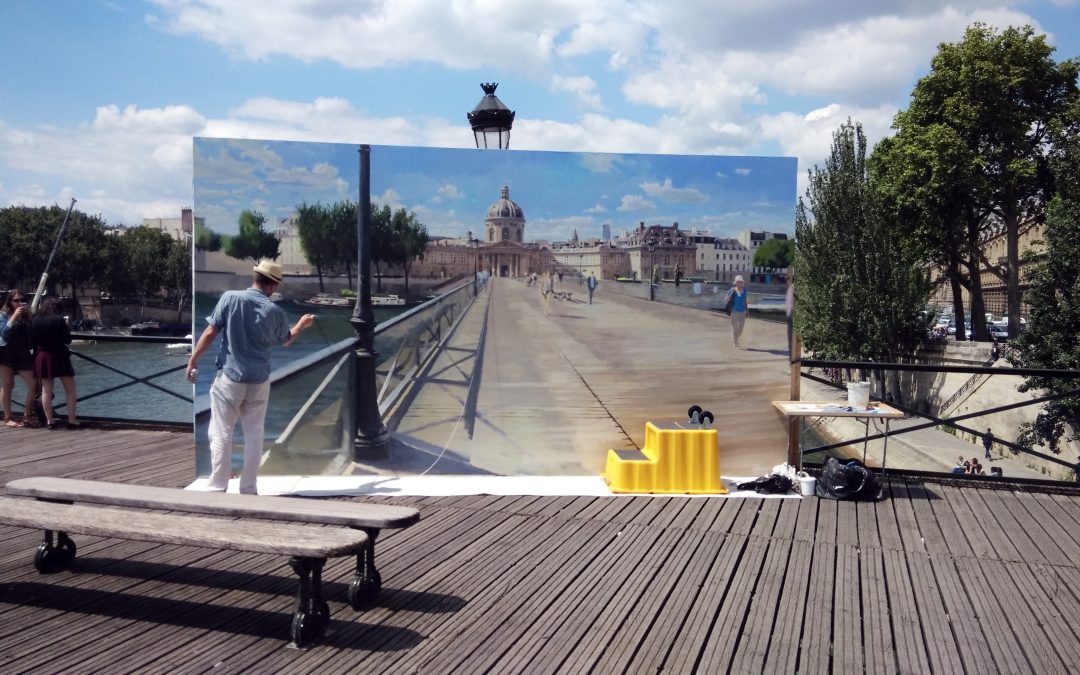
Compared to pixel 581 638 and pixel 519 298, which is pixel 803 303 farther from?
pixel 581 638

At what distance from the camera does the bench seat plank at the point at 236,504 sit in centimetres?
361

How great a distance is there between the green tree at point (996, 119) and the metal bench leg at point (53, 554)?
29548 millimetres

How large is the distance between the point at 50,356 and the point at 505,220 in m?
5.46

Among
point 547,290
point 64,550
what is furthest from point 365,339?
point 64,550

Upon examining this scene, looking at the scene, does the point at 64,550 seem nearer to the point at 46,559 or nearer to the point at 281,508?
the point at 46,559

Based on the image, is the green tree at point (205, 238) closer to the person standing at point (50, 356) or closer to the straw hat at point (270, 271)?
the straw hat at point (270, 271)

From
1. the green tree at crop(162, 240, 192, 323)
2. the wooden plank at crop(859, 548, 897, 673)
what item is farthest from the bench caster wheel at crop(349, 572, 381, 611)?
the green tree at crop(162, 240, 192, 323)

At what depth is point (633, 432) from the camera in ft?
22.0

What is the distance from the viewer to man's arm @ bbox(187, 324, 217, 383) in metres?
5.42

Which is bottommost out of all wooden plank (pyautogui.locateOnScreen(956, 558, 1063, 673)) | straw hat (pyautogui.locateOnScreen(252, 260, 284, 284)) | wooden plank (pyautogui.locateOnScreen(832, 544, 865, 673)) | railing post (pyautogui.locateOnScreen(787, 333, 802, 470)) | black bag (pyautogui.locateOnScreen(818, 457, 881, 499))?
wooden plank (pyautogui.locateOnScreen(956, 558, 1063, 673))

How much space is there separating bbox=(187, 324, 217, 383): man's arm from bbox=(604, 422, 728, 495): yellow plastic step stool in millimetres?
2908

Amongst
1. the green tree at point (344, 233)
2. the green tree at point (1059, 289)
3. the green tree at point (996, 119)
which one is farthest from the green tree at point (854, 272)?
the green tree at point (344, 233)

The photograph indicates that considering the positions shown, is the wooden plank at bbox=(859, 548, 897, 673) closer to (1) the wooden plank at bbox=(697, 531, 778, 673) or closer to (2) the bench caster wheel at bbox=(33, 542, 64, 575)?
(1) the wooden plank at bbox=(697, 531, 778, 673)

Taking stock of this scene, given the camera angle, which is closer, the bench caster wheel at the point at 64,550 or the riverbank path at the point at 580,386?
the bench caster wheel at the point at 64,550
